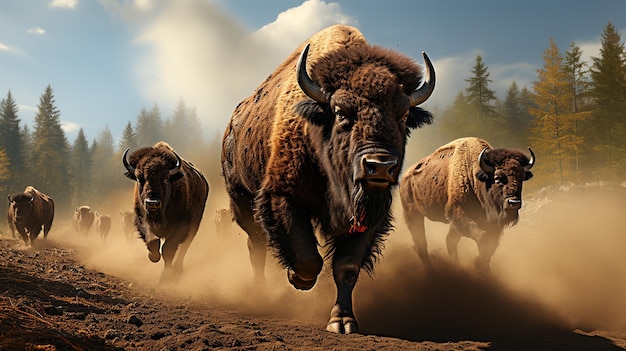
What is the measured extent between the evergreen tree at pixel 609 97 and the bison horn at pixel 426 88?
108ft

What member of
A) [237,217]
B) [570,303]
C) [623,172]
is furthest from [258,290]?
[623,172]

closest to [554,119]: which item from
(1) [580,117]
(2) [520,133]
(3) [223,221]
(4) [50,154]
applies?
(1) [580,117]

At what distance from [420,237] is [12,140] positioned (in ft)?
183

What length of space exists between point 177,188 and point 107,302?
4.28 meters

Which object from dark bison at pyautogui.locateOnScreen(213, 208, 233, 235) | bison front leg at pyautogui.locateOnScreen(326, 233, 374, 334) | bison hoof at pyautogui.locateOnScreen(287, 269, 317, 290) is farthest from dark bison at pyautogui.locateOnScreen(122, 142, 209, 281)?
dark bison at pyautogui.locateOnScreen(213, 208, 233, 235)

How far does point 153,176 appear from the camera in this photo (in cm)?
840

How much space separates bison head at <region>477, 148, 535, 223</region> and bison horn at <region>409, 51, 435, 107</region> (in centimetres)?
474

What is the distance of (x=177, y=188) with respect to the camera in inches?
366

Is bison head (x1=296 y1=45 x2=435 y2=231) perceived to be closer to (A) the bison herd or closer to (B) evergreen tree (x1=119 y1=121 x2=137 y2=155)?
(A) the bison herd

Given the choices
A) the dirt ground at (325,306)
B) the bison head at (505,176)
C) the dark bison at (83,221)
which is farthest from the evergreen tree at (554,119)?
the dark bison at (83,221)

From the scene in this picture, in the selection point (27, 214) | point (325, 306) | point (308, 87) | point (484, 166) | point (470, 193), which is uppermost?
point (27, 214)

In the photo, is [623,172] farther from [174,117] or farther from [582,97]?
[174,117]

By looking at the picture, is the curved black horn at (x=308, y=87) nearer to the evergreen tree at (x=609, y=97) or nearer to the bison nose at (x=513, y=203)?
the bison nose at (x=513, y=203)

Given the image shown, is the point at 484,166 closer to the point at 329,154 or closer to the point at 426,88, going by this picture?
the point at 426,88
